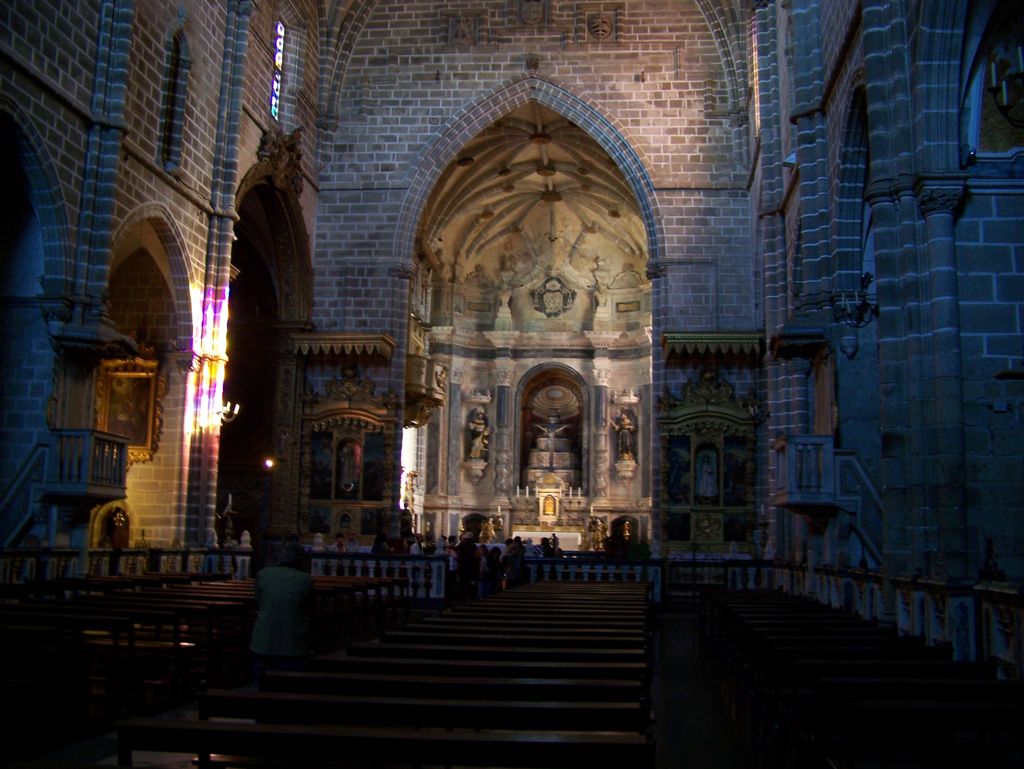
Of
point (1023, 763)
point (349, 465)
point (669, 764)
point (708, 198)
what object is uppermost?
point (708, 198)

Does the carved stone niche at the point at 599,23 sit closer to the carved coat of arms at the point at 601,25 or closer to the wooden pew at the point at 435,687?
the carved coat of arms at the point at 601,25

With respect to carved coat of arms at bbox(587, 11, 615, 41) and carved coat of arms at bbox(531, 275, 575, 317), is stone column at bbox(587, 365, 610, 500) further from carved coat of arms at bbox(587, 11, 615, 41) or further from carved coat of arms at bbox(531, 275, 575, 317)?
carved coat of arms at bbox(587, 11, 615, 41)

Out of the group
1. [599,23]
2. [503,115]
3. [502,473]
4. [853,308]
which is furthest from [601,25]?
[502,473]

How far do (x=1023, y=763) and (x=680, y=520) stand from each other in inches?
795

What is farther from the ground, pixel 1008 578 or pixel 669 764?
pixel 1008 578

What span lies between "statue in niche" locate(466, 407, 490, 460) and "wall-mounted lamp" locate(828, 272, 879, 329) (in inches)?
911

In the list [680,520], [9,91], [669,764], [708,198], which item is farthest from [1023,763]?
[708,198]

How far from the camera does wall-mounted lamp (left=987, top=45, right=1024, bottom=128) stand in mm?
10477

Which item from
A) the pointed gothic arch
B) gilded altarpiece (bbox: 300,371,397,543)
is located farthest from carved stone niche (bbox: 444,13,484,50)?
gilded altarpiece (bbox: 300,371,397,543)

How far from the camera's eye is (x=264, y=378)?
86.0 feet

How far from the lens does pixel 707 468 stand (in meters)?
25.0

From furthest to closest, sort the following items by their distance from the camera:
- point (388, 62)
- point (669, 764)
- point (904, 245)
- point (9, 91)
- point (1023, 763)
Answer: point (388, 62) < point (9, 91) < point (904, 245) < point (669, 764) < point (1023, 763)

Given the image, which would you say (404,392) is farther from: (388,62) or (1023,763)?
(1023,763)

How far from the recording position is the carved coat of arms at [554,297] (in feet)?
124
